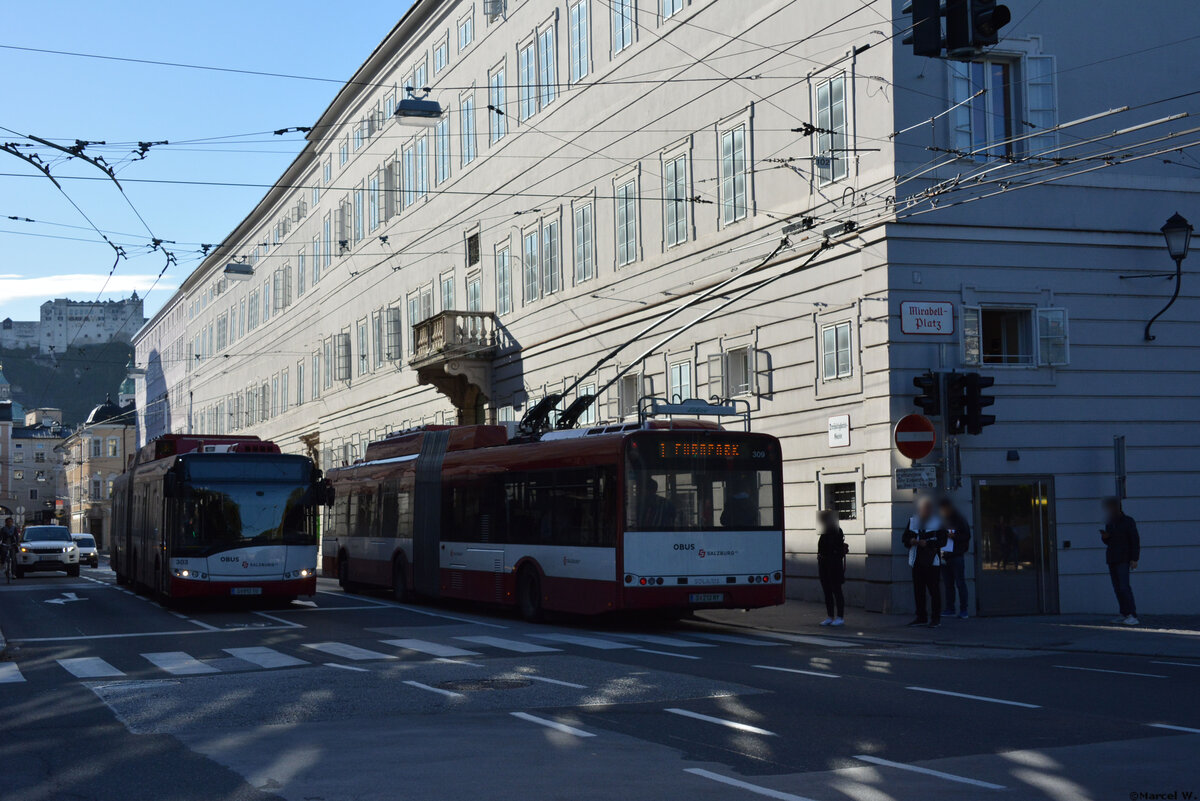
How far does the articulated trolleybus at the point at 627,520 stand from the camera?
2061 cm

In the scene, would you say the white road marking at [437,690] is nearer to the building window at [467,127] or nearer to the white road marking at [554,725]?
the white road marking at [554,725]

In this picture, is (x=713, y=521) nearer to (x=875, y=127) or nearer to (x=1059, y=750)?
(x=875, y=127)

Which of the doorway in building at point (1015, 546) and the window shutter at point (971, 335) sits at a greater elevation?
the window shutter at point (971, 335)

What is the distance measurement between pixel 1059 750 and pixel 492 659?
8.20 m

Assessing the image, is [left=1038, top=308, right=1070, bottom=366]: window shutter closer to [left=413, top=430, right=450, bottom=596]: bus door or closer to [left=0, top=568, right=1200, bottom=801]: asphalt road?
[left=0, top=568, right=1200, bottom=801]: asphalt road

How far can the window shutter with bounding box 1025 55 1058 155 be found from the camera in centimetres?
2473

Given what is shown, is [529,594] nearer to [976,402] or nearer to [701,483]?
[701,483]

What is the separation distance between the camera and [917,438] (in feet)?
74.1

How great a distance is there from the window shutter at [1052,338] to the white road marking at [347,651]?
1314 cm

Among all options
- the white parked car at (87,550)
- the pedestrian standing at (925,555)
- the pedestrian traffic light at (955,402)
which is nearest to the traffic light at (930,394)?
the pedestrian traffic light at (955,402)

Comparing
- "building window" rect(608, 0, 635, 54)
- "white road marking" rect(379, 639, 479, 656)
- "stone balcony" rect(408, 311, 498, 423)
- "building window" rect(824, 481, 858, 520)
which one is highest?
"building window" rect(608, 0, 635, 54)

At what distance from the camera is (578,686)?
13781 mm

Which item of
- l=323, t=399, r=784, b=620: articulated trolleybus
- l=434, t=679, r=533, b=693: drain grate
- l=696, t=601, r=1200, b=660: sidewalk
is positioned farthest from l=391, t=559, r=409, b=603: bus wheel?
l=434, t=679, r=533, b=693: drain grate

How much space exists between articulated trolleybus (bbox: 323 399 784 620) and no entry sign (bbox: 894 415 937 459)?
2.34m
